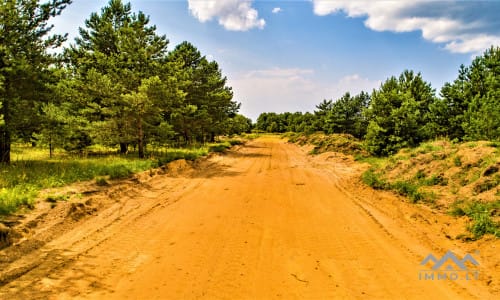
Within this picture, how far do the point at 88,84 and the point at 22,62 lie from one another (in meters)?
4.92

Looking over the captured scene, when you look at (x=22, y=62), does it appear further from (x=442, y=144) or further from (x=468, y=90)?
(x=468, y=90)

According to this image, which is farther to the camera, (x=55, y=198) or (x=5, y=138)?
(x=5, y=138)

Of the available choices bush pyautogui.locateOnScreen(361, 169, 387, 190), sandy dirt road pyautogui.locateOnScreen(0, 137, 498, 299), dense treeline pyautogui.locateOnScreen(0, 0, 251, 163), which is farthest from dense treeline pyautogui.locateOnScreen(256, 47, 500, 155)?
dense treeline pyautogui.locateOnScreen(0, 0, 251, 163)

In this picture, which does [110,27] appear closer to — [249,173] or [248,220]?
[249,173]

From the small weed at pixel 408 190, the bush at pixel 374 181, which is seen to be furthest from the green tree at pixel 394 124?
the small weed at pixel 408 190

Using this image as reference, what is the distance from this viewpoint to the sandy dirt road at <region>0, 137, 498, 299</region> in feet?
13.0

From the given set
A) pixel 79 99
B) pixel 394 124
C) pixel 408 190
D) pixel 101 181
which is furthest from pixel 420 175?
pixel 79 99

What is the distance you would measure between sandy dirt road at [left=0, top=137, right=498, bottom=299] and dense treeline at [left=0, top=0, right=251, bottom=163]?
16.8 feet

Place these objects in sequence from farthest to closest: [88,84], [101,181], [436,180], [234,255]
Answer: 1. [88,84]
2. [101,181]
3. [436,180]
4. [234,255]

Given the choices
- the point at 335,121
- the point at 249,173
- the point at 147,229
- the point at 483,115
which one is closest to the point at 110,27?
the point at 249,173

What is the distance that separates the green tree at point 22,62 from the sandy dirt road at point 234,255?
22.0ft

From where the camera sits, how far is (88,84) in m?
15.4

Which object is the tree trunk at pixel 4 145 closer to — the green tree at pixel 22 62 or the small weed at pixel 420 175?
the green tree at pixel 22 62

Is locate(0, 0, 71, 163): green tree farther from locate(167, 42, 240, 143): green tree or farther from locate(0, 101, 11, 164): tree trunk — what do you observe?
locate(167, 42, 240, 143): green tree
